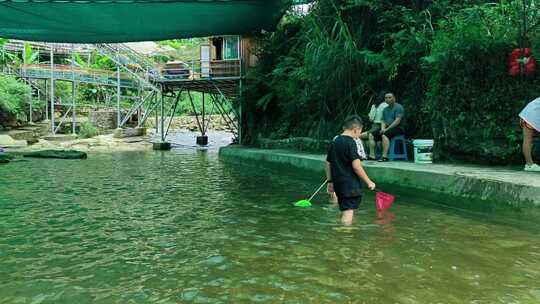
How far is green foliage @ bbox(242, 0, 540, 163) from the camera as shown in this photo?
25.2ft

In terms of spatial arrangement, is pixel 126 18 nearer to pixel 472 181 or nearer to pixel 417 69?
pixel 417 69

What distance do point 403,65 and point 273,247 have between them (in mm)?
7587

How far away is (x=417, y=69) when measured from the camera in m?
10.1

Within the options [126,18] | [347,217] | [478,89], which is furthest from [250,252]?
[126,18]

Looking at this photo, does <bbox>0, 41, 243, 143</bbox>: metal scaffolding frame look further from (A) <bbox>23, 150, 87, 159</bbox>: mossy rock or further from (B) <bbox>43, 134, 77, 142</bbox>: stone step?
(A) <bbox>23, 150, 87, 159</bbox>: mossy rock

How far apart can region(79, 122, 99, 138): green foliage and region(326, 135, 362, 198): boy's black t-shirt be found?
24441mm

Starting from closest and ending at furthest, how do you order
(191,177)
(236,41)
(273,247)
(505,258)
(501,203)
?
(505,258) < (273,247) < (501,203) < (191,177) < (236,41)

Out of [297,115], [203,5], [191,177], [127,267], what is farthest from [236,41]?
[127,267]

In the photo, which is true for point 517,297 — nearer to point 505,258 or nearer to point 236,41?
point 505,258

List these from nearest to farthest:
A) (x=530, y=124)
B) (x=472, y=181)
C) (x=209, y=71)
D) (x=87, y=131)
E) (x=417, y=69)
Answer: (x=472, y=181), (x=530, y=124), (x=417, y=69), (x=209, y=71), (x=87, y=131)

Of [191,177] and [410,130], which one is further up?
[410,130]

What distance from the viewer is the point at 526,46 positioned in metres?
7.47

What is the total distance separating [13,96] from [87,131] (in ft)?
13.7

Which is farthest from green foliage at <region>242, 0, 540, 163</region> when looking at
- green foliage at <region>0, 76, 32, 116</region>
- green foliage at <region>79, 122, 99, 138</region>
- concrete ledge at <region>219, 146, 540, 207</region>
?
green foliage at <region>0, 76, 32, 116</region>
